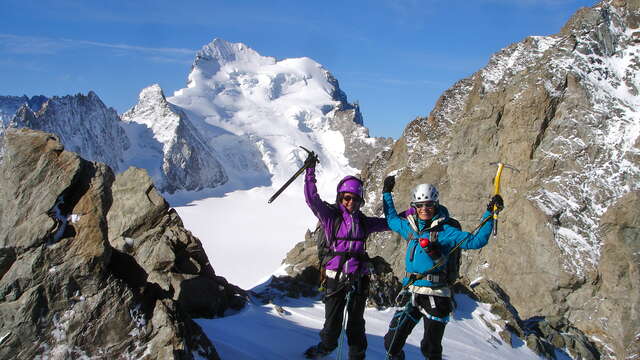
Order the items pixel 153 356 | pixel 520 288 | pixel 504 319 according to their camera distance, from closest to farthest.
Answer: pixel 153 356 → pixel 504 319 → pixel 520 288

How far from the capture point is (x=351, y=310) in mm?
7387

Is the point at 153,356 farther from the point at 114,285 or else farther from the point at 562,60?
the point at 562,60

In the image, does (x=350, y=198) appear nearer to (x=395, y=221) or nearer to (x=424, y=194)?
(x=395, y=221)

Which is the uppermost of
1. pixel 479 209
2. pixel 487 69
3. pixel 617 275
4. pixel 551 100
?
pixel 487 69

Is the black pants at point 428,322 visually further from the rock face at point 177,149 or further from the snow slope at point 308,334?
the rock face at point 177,149

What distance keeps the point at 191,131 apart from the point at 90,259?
174 metres

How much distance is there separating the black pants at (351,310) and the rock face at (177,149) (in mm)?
156424

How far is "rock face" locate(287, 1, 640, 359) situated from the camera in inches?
1217

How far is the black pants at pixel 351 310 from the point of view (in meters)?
7.32

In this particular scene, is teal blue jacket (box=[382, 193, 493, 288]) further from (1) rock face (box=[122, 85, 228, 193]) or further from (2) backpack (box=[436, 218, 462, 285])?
(1) rock face (box=[122, 85, 228, 193])

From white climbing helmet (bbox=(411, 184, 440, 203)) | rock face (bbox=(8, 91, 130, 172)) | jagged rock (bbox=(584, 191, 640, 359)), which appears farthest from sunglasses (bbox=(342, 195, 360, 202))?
rock face (bbox=(8, 91, 130, 172))

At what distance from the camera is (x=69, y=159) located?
6.91 metres

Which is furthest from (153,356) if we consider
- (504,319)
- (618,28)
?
(618,28)

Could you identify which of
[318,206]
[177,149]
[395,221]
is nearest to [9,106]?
[177,149]
